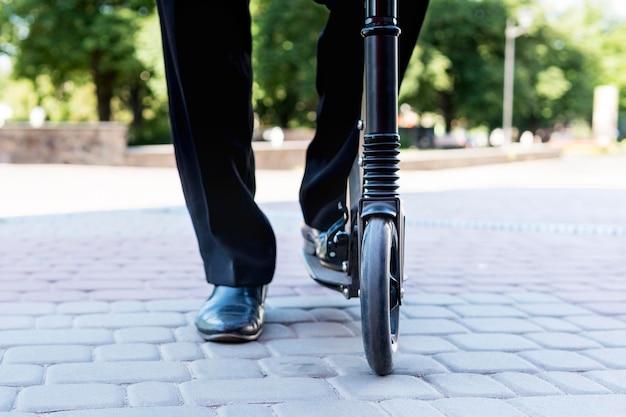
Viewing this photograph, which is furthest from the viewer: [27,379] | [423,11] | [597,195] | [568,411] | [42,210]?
[597,195]

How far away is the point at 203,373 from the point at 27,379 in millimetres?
428

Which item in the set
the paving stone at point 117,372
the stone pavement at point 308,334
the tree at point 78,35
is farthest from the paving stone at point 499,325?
the tree at point 78,35

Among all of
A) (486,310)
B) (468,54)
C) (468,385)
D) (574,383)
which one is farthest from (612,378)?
(468,54)

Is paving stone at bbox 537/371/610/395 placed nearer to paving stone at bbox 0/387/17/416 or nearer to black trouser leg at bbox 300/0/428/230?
black trouser leg at bbox 300/0/428/230

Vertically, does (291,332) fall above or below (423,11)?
below

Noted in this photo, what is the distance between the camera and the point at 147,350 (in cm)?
230

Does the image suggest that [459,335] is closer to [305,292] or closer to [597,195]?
[305,292]

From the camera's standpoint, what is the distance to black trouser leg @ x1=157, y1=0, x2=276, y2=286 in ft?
7.75

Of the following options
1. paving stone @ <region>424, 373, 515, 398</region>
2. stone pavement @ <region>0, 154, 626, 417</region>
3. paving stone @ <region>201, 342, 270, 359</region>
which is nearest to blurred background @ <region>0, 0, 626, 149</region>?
stone pavement @ <region>0, 154, 626, 417</region>

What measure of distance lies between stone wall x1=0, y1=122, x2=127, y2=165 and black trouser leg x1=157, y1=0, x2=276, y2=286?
1353 cm

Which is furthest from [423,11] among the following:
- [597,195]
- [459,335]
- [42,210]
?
[597,195]

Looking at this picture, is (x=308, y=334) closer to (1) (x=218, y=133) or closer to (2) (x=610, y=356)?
(1) (x=218, y=133)

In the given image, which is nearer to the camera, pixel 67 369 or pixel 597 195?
pixel 67 369

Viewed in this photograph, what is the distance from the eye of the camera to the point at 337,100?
2498 mm
